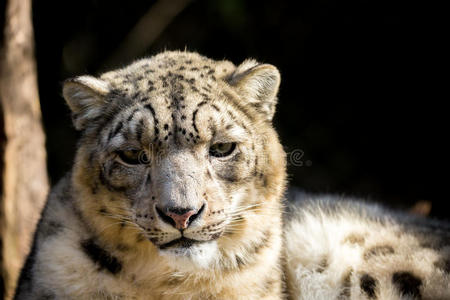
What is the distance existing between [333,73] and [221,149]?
341 centimetres

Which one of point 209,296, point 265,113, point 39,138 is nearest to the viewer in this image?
point 209,296

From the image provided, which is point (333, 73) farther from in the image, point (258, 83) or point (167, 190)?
point (167, 190)

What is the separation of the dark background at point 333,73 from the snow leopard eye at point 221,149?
2961 mm

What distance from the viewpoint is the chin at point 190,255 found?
7.99 ft

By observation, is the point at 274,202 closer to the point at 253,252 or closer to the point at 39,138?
the point at 253,252

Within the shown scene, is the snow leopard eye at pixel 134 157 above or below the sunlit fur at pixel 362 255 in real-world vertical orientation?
above

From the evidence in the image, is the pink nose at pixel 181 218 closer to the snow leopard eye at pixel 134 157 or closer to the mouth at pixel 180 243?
the mouth at pixel 180 243

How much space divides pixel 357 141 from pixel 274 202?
3262 millimetres

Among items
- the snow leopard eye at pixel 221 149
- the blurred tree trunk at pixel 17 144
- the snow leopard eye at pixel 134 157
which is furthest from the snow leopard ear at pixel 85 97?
the blurred tree trunk at pixel 17 144

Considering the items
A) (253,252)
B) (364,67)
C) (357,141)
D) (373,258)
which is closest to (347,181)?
(357,141)

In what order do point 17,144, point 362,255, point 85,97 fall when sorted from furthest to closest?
point 17,144, point 362,255, point 85,97

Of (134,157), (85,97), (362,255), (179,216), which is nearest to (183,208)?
(179,216)

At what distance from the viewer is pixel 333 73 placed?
18.9 ft

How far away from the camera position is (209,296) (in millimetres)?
2750
